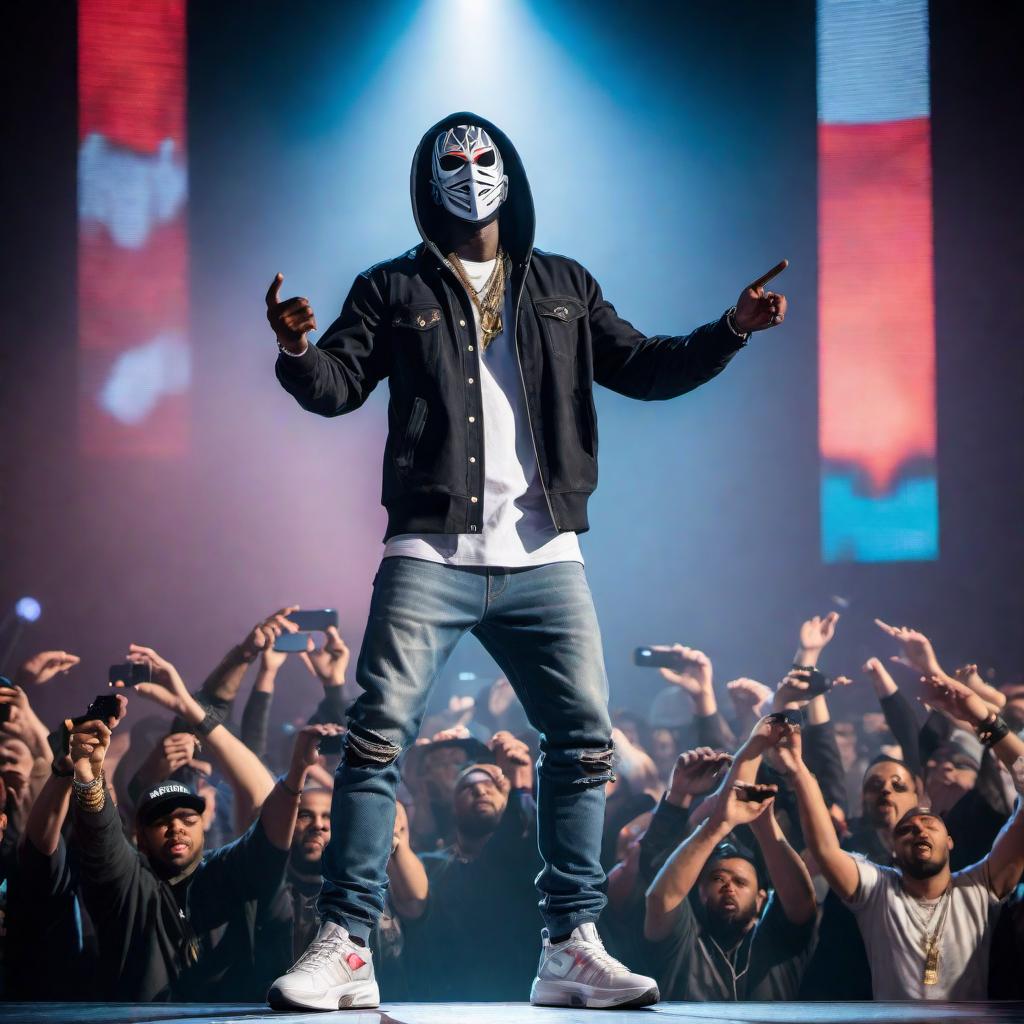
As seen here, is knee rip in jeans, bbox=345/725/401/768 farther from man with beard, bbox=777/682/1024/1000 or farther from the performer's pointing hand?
man with beard, bbox=777/682/1024/1000

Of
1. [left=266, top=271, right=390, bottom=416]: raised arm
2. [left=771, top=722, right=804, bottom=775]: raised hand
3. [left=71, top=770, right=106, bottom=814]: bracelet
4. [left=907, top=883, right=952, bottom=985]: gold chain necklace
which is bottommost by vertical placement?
[left=907, top=883, right=952, bottom=985]: gold chain necklace

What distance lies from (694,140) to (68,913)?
307cm

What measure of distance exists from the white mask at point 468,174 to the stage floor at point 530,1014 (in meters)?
1.34

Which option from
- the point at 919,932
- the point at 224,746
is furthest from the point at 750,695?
the point at 224,746

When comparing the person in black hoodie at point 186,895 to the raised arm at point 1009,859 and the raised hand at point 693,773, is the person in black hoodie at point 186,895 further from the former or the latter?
the raised arm at point 1009,859

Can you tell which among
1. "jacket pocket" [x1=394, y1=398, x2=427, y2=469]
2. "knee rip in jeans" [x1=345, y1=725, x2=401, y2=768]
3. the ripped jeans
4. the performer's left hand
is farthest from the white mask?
"knee rip in jeans" [x1=345, y1=725, x2=401, y2=768]

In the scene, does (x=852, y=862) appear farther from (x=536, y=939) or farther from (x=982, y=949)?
(x=536, y=939)

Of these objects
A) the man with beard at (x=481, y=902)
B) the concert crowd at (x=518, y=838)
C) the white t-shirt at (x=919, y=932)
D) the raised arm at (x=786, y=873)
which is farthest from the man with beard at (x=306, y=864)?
the white t-shirt at (x=919, y=932)

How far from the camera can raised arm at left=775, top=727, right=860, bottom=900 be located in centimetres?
314

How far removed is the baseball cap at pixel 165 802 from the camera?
10.3 feet

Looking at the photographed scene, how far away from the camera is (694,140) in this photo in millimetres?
3844

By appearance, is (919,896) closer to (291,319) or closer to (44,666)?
(291,319)

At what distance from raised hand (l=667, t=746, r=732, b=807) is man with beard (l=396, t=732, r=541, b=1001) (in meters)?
0.46

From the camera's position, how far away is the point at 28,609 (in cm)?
359
